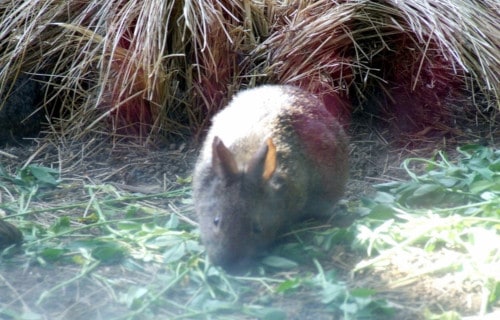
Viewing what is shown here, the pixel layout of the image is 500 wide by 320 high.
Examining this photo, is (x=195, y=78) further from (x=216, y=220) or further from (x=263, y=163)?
(x=216, y=220)

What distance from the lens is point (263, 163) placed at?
4.55 metres

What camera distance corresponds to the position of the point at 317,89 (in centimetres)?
631

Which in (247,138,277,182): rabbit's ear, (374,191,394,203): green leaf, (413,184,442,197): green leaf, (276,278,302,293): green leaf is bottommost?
(374,191,394,203): green leaf

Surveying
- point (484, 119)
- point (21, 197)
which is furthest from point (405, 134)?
point (21, 197)

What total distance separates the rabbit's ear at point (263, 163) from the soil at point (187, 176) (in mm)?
605

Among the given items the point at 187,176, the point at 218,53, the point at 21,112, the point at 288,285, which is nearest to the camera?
the point at 288,285

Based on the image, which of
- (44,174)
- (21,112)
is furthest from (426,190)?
(21,112)

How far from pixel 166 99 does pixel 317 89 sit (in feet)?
3.91

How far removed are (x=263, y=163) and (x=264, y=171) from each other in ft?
0.23

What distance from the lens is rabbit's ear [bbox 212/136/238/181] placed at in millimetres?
4453

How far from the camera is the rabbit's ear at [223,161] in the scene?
14.6 ft

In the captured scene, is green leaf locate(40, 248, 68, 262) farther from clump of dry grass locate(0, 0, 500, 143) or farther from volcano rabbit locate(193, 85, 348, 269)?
clump of dry grass locate(0, 0, 500, 143)

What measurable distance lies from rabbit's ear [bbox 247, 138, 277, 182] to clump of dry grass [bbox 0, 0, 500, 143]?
69.2 inches

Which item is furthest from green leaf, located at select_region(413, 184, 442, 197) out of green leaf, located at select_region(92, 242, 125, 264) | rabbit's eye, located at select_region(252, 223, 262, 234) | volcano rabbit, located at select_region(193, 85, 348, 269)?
green leaf, located at select_region(92, 242, 125, 264)
